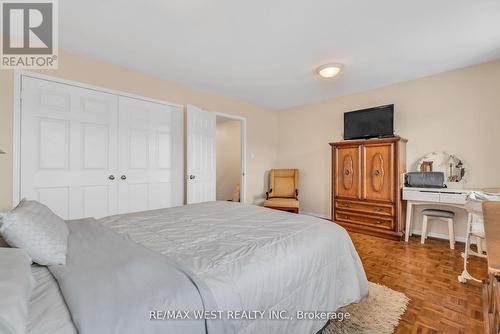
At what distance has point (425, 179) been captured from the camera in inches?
123

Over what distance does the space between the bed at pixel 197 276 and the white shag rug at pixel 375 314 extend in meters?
0.17

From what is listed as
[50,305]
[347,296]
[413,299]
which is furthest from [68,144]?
[413,299]

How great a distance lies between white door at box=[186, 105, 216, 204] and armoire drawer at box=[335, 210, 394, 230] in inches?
87.4

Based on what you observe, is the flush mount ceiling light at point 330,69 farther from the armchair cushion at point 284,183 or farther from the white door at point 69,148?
the white door at point 69,148

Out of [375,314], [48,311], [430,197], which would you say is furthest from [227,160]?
[48,311]

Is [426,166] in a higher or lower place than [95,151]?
lower

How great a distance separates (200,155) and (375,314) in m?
2.94

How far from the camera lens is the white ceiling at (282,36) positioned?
6.29ft

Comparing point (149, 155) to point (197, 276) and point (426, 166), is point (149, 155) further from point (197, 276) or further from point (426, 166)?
point (426, 166)

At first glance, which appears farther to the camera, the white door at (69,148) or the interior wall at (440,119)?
the interior wall at (440,119)

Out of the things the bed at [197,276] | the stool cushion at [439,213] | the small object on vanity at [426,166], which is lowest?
the stool cushion at [439,213]

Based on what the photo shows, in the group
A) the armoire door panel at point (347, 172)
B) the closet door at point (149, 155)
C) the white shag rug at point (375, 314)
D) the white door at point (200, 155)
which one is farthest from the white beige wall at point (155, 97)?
the white shag rug at point (375, 314)

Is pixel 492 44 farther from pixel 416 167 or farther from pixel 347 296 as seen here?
pixel 347 296

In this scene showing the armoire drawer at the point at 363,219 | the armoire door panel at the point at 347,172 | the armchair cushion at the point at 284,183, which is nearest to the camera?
the armoire drawer at the point at 363,219
